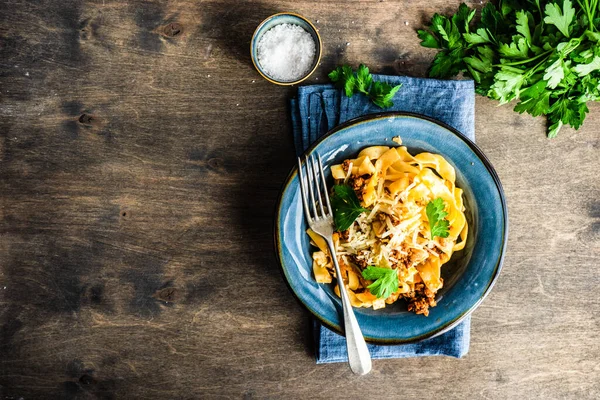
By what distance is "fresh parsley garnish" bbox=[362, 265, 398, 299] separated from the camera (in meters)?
1.69

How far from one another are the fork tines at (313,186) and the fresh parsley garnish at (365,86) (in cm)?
34

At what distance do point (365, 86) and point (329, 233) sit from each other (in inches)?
24.3

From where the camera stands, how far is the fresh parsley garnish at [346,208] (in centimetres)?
176

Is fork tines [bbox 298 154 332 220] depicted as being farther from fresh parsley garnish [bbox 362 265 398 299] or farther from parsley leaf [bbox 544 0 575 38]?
parsley leaf [bbox 544 0 575 38]

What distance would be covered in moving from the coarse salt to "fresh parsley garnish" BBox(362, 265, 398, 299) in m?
0.84

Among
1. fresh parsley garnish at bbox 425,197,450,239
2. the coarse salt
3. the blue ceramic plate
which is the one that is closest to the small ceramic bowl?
the coarse salt

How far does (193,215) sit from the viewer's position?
2.07m

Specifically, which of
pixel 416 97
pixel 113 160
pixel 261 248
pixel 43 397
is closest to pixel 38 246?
pixel 113 160

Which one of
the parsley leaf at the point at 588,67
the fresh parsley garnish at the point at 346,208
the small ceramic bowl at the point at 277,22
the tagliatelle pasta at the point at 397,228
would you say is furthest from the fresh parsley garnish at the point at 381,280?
the parsley leaf at the point at 588,67

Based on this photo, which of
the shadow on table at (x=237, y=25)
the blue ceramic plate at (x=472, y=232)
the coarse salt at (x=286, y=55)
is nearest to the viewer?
the blue ceramic plate at (x=472, y=232)

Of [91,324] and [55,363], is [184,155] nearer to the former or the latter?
[91,324]

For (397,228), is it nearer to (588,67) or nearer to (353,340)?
(353,340)

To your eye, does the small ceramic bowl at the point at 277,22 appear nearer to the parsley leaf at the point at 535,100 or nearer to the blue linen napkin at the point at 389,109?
the blue linen napkin at the point at 389,109

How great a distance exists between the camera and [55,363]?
212 cm
